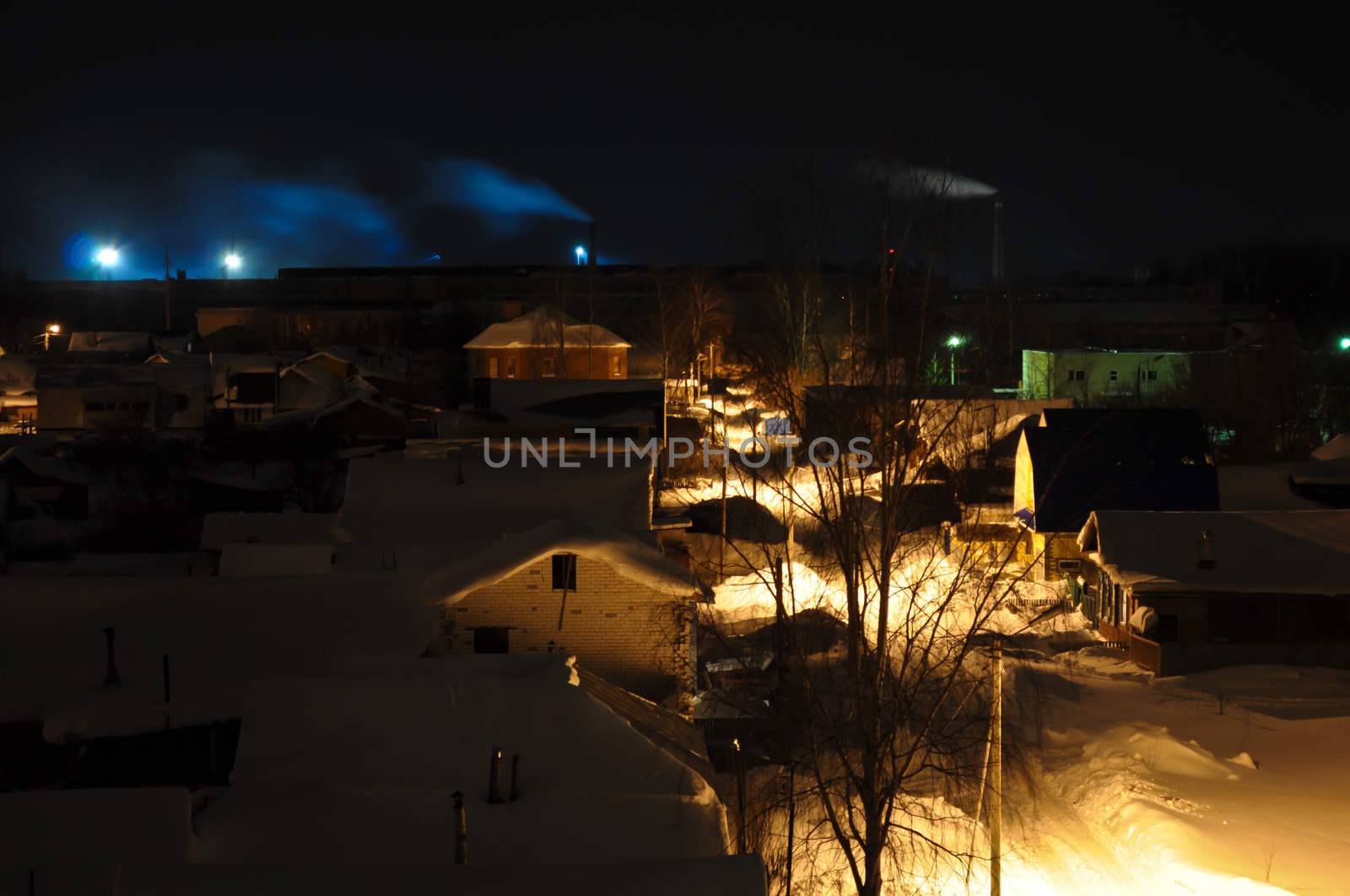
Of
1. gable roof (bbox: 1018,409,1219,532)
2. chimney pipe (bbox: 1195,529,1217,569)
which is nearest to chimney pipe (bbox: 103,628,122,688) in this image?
chimney pipe (bbox: 1195,529,1217,569)

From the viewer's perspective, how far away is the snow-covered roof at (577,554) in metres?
10.4

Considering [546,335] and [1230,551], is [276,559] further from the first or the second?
[546,335]

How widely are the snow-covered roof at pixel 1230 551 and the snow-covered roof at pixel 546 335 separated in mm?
19834

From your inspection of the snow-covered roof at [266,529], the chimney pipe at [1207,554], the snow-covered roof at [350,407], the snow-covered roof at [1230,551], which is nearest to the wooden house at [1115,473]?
the snow-covered roof at [1230,551]

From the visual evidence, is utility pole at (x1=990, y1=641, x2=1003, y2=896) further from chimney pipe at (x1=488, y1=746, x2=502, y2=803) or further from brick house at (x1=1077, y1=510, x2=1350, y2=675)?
brick house at (x1=1077, y1=510, x2=1350, y2=675)

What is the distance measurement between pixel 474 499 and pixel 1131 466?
958 cm

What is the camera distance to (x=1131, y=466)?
1725cm

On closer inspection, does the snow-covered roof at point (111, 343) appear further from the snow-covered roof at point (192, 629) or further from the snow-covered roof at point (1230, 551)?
the snow-covered roof at point (1230, 551)

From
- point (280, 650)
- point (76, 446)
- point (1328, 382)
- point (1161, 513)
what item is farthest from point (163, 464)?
point (1328, 382)

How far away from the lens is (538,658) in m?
8.03

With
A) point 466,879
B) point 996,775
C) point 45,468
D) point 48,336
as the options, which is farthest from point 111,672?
point 48,336

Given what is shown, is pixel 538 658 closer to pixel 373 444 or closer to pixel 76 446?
pixel 373 444

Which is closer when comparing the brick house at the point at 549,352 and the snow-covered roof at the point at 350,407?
the snow-covered roof at the point at 350,407

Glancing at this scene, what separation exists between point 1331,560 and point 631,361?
77.7 feet
